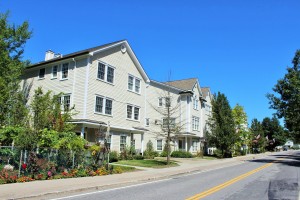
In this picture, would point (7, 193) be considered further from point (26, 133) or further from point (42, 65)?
point (42, 65)

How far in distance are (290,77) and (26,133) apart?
2645cm

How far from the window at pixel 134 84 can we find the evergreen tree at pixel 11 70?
10.9 metres

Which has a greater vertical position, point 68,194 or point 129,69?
point 129,69

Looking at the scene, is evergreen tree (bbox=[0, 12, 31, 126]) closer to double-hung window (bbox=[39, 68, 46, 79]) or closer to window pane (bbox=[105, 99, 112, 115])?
double-hung window (bbox=[39, 68, 46, 79])

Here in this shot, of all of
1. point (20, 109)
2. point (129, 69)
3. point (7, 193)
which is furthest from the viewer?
point (129, 69)

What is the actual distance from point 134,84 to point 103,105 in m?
6.03

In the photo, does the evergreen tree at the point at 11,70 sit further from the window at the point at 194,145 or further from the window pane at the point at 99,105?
the window at the point at 194,145

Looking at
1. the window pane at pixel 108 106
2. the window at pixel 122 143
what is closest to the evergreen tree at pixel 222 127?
the window at pixel 122 143

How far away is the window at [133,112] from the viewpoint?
31.7 m

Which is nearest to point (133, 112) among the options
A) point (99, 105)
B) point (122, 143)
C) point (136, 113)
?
point (136, 113)

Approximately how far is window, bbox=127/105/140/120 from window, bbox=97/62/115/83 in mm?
3958

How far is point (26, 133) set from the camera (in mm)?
14852

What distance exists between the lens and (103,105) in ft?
91.7

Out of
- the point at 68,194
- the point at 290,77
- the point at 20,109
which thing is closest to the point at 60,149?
the point at 68,194
